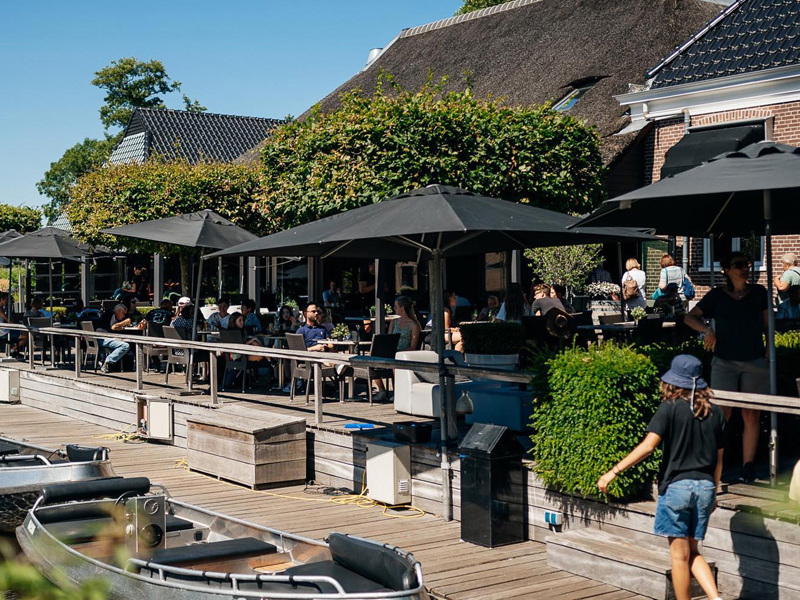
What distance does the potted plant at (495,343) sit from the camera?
10.8 metres

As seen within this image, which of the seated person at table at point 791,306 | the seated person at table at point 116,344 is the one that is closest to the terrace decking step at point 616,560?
the seated person at table at point 791,306

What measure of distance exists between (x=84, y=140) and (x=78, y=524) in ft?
220

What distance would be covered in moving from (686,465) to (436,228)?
2.83 m

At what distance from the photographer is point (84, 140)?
69.6 meters

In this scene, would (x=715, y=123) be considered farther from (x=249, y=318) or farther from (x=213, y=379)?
(x=213, y=379)

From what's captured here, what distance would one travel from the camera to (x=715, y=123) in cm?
1806

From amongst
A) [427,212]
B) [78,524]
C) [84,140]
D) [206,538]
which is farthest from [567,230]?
[84,140]

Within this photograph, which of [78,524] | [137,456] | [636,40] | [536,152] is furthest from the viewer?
[636,40]

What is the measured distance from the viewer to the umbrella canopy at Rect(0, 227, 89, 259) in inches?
672

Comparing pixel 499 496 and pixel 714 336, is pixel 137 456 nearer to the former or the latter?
pixel 499 496

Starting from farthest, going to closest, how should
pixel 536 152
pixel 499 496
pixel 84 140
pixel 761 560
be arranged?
pixel 84 140 < pixel 536 152 < pixel 499 496 < pixel 761 560

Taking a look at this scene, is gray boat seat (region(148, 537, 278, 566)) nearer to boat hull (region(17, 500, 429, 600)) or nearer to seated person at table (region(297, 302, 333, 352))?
boat hull (region(17, 500, 429, 600))

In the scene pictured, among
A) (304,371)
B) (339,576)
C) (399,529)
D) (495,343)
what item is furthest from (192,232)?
(339,576)

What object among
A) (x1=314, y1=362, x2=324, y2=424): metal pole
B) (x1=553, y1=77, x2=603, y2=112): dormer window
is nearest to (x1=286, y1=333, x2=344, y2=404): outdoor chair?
(x1=314, y1=362, x2=324, y2=424): metal pole
